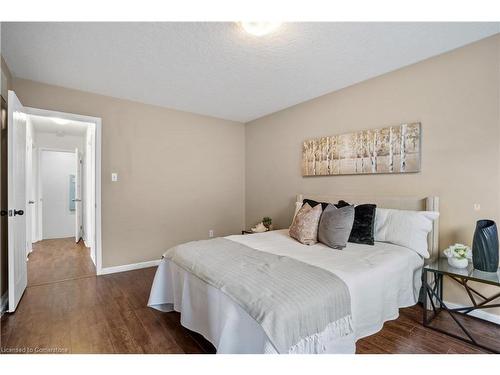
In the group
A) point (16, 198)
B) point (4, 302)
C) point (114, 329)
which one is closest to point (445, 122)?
point (114, 329)

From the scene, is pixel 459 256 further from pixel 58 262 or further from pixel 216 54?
pixel 58 262

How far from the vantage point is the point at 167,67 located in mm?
2586

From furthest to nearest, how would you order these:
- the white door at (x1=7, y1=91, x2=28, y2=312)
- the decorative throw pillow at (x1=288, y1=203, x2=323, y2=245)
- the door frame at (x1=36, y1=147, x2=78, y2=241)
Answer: the door frame at (x1=36, y1=147, x2=78, y2=241), the decorative throw pillow at (x1=288, y1=203, x2=323, y2=245), the white door at (x1=7, y1=91, x2=28, y2=312)

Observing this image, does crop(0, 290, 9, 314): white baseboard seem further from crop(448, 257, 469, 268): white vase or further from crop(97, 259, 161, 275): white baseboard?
crop(448, 257, 469, 268): white vase

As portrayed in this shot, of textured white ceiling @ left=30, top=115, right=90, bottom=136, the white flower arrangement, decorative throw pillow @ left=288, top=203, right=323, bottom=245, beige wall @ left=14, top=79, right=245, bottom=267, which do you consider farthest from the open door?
the white flower arrangement

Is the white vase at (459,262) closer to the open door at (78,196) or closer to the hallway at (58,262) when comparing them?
the hallway at (58,262)

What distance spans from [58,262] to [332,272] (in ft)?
13.9

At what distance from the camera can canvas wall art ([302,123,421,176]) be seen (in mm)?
2543

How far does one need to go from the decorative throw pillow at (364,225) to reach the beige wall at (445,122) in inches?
16.2

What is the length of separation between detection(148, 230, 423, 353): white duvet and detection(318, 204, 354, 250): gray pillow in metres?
0.08

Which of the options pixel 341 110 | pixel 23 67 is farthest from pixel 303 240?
pixel 23 67

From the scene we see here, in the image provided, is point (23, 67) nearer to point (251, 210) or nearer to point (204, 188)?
point (204, 188)

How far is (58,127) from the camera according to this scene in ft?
15.8

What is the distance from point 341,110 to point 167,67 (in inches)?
83.4
